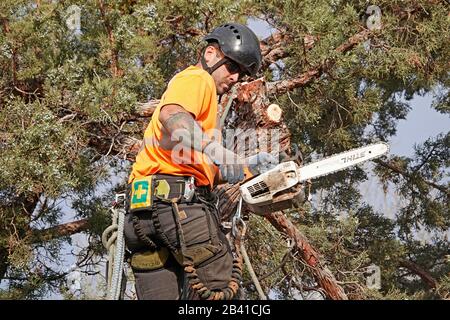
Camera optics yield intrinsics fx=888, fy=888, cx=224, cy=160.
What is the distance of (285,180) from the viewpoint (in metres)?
5.01

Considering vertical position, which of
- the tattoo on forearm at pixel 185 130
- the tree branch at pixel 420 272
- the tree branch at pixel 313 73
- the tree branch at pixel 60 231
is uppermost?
the tree branch at pixel 313 73

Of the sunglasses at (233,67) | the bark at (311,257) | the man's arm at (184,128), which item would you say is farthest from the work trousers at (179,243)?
the bark at (311,257)

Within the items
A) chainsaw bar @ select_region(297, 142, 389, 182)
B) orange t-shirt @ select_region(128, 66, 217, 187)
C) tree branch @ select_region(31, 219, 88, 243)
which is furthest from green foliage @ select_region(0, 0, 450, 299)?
orange t-shirt @ select_region(128, 66, 217, 187)

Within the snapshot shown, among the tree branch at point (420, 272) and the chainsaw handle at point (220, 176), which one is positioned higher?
the chainsaw handle at point (220, 176)

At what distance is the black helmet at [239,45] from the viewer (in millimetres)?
4859

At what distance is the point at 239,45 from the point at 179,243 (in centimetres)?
114

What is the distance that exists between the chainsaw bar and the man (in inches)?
17.4

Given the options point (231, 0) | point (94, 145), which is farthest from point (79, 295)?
point (231, 0)

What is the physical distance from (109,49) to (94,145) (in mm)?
922

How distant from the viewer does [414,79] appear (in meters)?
9.96

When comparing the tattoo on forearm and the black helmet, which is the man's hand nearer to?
the tattoo on forearm

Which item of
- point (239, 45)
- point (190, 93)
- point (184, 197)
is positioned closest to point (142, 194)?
point (184, 197)

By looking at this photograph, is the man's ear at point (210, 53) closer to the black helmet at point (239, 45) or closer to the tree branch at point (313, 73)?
the black helmet at point (239, 45)

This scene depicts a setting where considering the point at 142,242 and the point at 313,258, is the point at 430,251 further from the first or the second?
the point at 142,242
